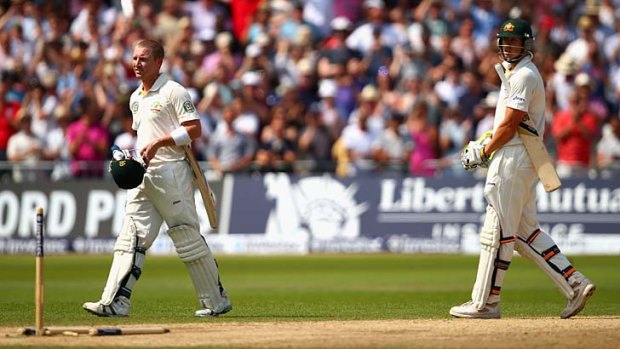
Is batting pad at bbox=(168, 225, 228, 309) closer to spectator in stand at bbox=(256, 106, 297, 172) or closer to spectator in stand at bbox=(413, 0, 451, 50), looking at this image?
spectator in stand at bbox=(256, 106, 297, 172)

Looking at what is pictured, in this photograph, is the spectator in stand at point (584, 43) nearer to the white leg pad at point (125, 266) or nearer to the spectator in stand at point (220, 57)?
the spectator in stand at point (220, 57)

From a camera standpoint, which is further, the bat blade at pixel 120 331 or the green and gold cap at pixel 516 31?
the green and gold cap at pixel 516 31

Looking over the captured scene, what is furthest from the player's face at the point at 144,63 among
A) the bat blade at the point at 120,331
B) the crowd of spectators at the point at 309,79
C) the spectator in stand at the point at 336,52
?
the spectator in stand at the point at 336,52

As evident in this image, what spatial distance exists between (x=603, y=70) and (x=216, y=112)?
7.40 meters

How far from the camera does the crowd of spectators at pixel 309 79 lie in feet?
79.0

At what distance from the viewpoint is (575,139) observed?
23172 millimetres

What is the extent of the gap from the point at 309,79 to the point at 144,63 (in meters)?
13.6

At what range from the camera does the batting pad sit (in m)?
12.1

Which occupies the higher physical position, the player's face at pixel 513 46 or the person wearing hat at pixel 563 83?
the person wearing hat at pixel 563 83

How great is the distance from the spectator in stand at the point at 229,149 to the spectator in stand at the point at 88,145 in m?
1.99

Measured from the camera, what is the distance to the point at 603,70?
990 inches

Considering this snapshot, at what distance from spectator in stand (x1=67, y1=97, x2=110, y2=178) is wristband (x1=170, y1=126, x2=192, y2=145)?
Result: 1262 centimetres

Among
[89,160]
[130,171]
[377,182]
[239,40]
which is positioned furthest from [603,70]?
[130,171]

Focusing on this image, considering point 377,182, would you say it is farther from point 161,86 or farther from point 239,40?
point 161,86
